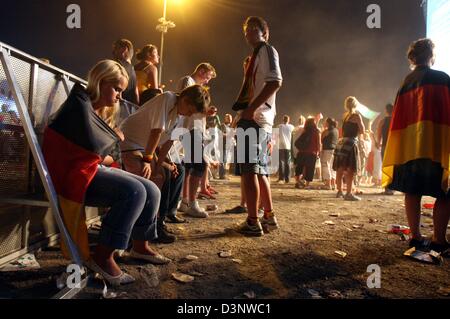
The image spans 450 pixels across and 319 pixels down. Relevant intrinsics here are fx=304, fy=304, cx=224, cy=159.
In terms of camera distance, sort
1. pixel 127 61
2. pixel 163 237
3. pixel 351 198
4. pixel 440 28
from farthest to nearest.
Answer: pixel 351 198
pixel 440 28
pixel 127 61
pixel 163 237

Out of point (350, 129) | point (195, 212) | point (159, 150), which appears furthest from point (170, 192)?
point (350, 129)

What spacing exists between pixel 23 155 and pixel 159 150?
3.88 ft

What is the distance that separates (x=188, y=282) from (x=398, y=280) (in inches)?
60.2

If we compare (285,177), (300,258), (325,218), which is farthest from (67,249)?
(285,177)

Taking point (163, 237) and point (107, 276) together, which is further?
point (163, 237)

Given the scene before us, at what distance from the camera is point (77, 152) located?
1891 millimetres

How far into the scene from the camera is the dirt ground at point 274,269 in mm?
1966

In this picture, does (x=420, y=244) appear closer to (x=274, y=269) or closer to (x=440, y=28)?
(x=274, y=269)

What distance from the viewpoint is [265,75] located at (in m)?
3.46

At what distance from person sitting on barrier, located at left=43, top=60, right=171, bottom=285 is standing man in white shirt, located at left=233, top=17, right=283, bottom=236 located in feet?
4.92

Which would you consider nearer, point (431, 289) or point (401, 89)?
point (431, 289)

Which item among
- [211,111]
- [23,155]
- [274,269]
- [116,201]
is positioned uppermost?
[211,111]

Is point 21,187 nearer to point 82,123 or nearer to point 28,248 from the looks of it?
point 28,248

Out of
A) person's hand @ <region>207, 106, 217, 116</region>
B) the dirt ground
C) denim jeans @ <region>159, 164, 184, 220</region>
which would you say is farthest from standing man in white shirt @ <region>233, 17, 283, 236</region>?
person's hand @ <region>207, 106, 217, 116</region>
